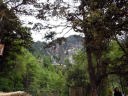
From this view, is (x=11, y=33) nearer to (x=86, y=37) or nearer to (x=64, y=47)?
(x=64, y=47)

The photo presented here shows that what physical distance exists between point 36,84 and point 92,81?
5289 cm

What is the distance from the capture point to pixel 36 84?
247ft

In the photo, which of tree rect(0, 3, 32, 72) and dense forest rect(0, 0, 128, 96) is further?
tree rect(0, 3, 32, 72)

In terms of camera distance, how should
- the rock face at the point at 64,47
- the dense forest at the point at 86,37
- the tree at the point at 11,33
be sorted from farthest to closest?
the tree at the point at 11,33, the rock face at the point at 64,47, the dense forest at the point at 86,37

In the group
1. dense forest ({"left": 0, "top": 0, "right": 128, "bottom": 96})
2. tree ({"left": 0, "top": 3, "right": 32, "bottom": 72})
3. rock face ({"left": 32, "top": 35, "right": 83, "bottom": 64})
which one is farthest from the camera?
tree ({"left": 0, "top": 3, "right": 32, "bottom": 72})

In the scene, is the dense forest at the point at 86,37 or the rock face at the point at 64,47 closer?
the dense forest at the point at 86,37

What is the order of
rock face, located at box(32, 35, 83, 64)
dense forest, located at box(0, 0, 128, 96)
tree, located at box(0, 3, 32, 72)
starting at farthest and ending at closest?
tree, located at box(0, 3, 32, 72) < rock face, located at box(32, 35, 83, 64) < dense forest, located at box(0, 0, 128, 96)

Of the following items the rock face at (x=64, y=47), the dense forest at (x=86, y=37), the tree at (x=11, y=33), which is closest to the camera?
the dense forest at (x=86, y=37)

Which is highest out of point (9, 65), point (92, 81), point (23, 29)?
point (23, 29)

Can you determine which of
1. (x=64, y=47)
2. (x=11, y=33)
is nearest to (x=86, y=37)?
(x=64, y=47)

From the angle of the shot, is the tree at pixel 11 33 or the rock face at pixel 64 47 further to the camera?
the tree at pixel 11 33

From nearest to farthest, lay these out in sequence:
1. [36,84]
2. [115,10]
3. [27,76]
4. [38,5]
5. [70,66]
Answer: [115,10] < [38,5] < [70,66] < [27,76] < [36,84]

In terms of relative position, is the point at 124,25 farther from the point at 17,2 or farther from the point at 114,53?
the point at 114,53

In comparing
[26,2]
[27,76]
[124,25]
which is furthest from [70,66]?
[124,25]
